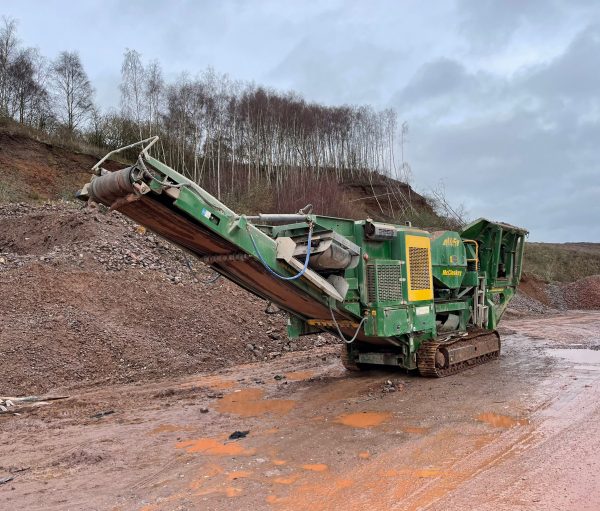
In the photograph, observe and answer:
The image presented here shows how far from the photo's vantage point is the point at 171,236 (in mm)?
6477

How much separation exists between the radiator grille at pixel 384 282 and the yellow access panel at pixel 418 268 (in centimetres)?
23

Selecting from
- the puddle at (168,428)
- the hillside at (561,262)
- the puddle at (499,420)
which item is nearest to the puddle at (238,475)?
the puddle at (168,428)

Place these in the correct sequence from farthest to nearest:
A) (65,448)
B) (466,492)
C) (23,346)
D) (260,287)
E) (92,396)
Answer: (23,346), (92,396), (260,287), (65,448), (466,492)

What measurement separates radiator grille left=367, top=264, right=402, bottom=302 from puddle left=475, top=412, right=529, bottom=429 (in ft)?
6.79

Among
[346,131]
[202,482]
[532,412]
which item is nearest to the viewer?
A: [202,482]

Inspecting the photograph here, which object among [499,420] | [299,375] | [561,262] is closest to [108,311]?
[299,375]

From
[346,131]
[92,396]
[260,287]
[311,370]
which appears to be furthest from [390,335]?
[346,131]

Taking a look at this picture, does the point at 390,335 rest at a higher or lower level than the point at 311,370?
higher

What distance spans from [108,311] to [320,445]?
24.8 ft

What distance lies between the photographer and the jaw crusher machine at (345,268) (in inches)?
225

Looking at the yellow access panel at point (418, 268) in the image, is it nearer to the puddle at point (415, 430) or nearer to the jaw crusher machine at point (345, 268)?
the jaw crusher machine at point (345, 268)

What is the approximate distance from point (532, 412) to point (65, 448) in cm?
498

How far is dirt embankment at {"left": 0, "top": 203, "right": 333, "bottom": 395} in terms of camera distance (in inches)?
381

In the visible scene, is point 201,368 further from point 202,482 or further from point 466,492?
point 466,492
